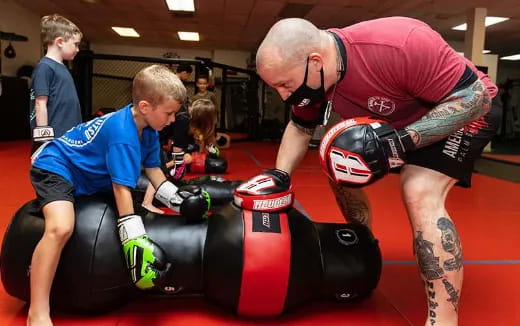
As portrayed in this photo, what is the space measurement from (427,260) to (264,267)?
21.0 inches

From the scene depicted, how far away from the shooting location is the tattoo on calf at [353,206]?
80.7 inches

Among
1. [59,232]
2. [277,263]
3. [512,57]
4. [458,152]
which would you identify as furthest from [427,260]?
[512,57]

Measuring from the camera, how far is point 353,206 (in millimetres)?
2076

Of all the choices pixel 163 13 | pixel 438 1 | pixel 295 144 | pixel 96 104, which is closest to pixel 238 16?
pixel 163 13

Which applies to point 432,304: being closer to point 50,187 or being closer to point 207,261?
point 207,261

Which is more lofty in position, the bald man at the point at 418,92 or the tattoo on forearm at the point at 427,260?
the bald man at the point at 418,92

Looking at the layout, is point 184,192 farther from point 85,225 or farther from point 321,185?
point 321,185

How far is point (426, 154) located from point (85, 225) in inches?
47.0

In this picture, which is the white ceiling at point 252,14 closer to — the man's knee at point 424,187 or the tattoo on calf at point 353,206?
the tattoo on calf at point 353,206

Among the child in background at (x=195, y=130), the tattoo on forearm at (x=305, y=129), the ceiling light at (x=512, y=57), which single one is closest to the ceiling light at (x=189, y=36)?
the child in background at (x=195, y=130)

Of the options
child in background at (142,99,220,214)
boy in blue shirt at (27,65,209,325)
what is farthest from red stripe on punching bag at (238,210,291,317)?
child in background at (142,99,220,214)

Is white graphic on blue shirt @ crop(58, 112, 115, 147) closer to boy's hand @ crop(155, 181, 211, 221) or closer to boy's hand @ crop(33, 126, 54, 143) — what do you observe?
boy's hand @ crop(155, 181, 211, 221)

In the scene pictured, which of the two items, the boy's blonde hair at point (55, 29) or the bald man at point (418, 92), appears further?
the boy's blonde hair at point (55, 29)

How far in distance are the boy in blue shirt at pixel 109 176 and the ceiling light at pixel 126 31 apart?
10.9m
